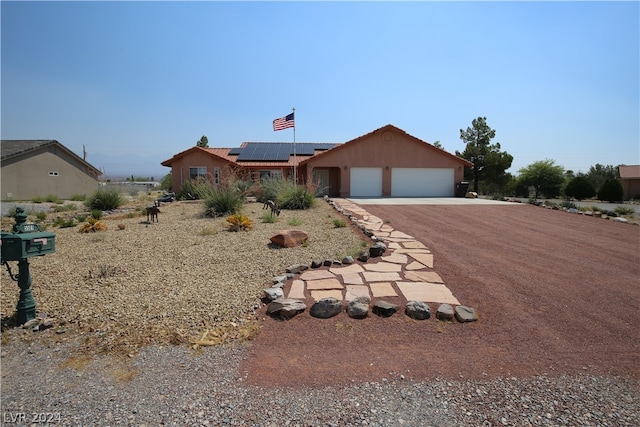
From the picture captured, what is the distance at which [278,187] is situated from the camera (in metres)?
13.9

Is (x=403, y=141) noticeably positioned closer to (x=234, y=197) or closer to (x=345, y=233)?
(x=234, y=197)

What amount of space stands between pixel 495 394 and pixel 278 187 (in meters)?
12.0

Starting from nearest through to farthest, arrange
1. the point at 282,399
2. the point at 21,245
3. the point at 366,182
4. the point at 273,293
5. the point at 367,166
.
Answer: the point at 282,399 < the point at 21,245 < the point at 273,293 < the point at 367,166 < the point at 366,182

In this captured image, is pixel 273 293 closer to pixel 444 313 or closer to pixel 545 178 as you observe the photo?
pixel 444 313

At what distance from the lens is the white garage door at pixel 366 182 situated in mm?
21547

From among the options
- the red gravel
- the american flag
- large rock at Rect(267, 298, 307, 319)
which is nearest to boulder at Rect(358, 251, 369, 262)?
the red gravel

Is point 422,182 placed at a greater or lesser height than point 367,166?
lesser

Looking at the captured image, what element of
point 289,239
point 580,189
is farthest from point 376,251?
point 580,189

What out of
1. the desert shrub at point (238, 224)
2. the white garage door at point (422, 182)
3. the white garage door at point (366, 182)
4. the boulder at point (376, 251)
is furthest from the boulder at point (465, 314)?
the white garage door at point (422, 182)

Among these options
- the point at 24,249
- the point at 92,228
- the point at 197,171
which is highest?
the point at 197,171

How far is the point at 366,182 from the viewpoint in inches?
852

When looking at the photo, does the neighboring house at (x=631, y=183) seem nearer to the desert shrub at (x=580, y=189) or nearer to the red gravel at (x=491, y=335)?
the desert shrub at (x=580, y=189)

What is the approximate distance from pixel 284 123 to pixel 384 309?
46.8ft

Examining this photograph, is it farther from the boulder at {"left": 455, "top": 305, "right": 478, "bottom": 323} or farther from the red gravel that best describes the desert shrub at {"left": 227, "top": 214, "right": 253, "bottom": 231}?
the boulder at {"left": 455, "top": 305, "right": 478, "bottom": 323}
